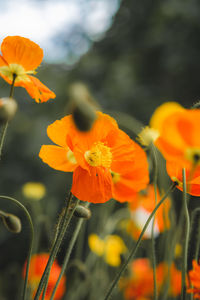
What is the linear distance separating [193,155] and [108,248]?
2.82ft

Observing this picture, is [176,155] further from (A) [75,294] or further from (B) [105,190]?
(A) [75,294]

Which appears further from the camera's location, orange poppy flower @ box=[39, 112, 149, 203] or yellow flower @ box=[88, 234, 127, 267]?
yellow flower @ box=[88, 234, 127, 267]

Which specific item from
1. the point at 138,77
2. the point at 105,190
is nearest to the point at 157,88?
the point at 138,77

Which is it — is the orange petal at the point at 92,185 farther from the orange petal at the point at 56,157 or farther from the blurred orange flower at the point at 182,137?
the blurred orange flower at the point at 182,137

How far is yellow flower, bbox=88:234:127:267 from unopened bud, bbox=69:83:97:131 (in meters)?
0.68

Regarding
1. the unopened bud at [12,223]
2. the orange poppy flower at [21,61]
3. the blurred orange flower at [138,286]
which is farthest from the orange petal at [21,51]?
the blurred orange flower at [138,286]

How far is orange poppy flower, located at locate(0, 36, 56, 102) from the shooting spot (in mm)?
518

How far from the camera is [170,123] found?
0.32 metres

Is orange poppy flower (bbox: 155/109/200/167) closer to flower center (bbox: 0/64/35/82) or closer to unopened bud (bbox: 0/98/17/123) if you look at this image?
unopened bud (bbox: 0/98/17/123)

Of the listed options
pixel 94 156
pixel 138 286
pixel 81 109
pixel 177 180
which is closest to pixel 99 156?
pixel 94 156

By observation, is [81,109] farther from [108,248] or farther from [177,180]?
[108,248]

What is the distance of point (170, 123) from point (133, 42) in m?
2.19

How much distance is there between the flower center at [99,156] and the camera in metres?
0.49

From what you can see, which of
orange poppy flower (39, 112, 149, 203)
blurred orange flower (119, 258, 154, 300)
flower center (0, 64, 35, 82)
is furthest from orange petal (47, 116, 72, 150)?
blurred orange flower (119, 258, 154, 300)
